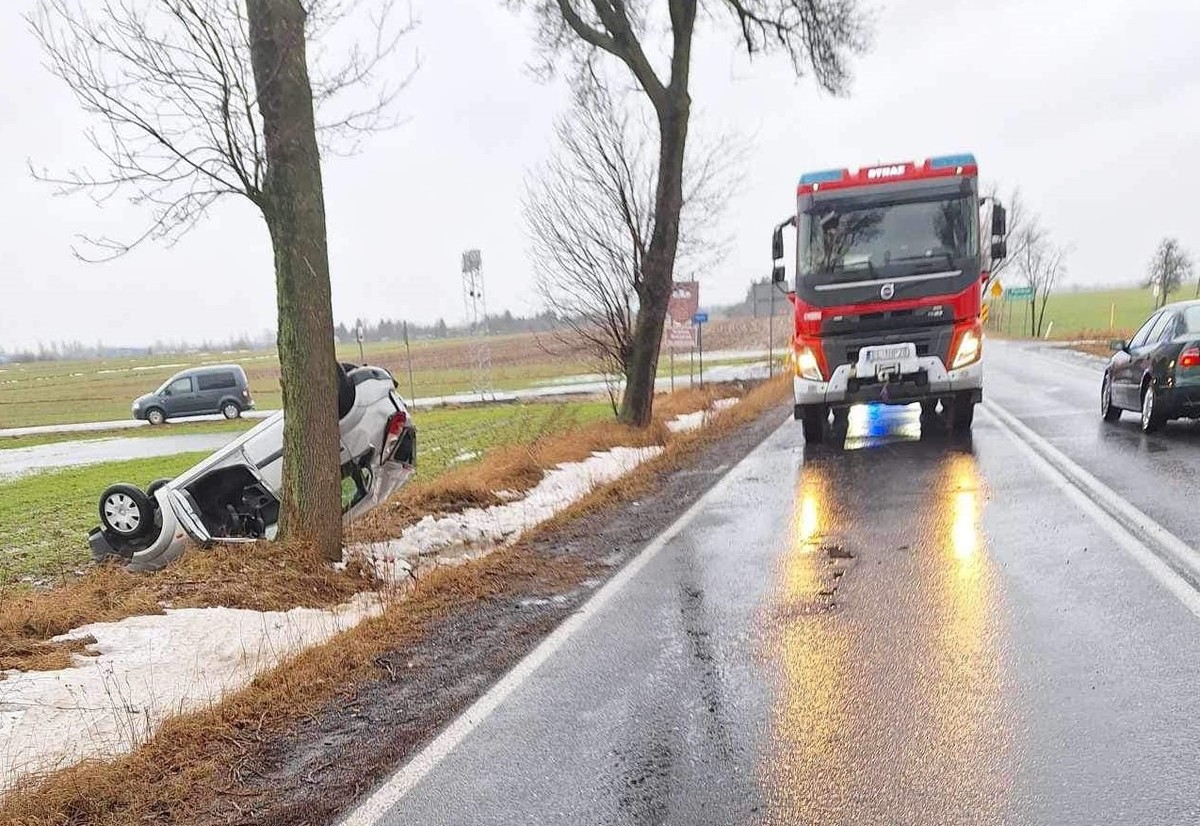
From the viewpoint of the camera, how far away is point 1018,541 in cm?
582

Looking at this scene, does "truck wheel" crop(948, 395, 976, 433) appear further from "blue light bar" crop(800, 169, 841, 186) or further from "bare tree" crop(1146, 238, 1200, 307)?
"bare tree" crop(1146, 238, 1200, 307)

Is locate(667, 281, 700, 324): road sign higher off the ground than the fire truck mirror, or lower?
lower

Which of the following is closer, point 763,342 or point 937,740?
point 937,740

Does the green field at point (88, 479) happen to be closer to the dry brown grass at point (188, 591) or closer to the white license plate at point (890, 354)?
the dry brown grass at point (188, 591)

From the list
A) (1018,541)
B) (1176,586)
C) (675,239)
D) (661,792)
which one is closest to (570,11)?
(675,239)

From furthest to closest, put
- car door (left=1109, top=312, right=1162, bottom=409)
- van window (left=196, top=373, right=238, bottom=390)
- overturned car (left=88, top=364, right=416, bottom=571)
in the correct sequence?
van window (left=196, top=373, right=238, bottom=390) < car door (left=1109, top=312, right=1162, bottom=409) < overturned car (left=88, top=364, right=416, bottom=571)

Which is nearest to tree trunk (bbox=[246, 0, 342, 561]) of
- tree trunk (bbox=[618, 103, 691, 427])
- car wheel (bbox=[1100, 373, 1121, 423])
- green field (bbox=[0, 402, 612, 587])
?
green field (bbox=[0, 402, 612, 587])

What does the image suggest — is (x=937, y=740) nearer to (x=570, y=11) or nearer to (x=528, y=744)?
(x=528, y=744)

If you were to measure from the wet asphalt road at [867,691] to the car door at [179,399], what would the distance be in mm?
29949

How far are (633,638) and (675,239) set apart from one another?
9856mm

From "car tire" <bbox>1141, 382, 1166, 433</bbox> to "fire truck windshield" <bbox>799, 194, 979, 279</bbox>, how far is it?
8.95 feet

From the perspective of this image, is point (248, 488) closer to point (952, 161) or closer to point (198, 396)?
point (952, 161)

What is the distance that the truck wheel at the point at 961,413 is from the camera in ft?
34.6

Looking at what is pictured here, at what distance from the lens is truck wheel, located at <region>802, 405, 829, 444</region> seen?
11023 mm
